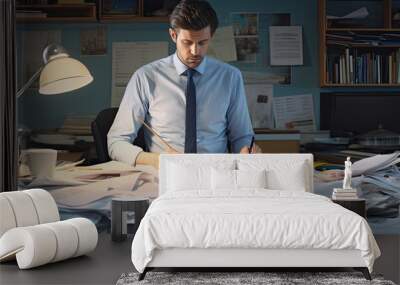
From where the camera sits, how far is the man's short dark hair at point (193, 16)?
7.07 meters

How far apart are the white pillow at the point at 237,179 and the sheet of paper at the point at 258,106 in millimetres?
791

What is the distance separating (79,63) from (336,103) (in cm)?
244

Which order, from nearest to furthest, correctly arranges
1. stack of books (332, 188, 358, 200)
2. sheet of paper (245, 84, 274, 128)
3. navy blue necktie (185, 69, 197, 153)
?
stack of books (332, 188, 358, 200), navy blue necktie (185, 69, 197, 153), sheet of paper (245, 84, 274, 128)

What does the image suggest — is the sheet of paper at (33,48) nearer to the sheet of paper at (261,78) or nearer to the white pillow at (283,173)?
the sheet of paper at (261,78)

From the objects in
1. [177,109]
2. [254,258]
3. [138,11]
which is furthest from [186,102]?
[254,258]

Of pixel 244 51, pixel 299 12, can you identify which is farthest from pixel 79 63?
pixel 299 12

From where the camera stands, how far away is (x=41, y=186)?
7.21 m

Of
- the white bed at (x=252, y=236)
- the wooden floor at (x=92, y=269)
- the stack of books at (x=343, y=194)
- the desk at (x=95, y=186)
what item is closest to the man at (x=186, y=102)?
the desk at (x=95, y=186)

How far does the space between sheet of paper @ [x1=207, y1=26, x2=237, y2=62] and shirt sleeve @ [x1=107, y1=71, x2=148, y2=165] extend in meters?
0.75

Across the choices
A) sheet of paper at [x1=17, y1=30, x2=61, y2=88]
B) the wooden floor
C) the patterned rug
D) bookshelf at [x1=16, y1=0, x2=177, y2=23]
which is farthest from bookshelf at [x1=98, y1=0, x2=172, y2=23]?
the patterned rug

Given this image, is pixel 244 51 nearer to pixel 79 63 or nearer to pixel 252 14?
pixel 252 14

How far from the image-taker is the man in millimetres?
7016

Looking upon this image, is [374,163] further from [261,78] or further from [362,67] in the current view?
[261,78]

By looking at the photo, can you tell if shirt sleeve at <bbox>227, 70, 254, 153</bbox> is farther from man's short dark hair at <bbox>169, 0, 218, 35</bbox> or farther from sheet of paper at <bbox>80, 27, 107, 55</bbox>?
sheet of paper at <bbox>80, 27, 107, 55</bbox>
